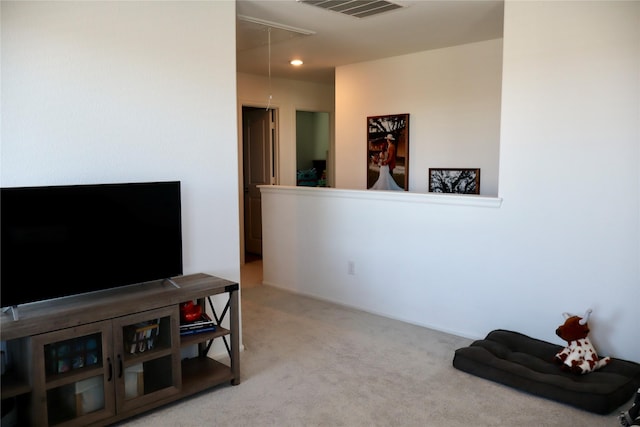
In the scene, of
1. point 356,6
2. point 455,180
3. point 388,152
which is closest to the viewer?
point 356,6

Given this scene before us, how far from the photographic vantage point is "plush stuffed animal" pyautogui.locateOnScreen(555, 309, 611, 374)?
284 centimetres

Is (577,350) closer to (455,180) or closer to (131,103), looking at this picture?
A: (455,180)

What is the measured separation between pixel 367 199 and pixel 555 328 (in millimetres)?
1720

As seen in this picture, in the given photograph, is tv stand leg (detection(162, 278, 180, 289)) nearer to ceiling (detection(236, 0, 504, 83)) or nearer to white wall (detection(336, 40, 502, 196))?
ceiling (detection(236, 0, 504, 83))

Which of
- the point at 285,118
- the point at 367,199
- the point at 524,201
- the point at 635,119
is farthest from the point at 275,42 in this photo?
the point at 635,119

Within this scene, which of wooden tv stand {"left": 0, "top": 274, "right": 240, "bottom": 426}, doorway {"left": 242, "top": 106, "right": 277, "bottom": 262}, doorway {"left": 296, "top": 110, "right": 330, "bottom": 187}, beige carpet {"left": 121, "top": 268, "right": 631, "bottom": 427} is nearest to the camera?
wooden tv stand {"left": 0, "top": 274, "right": 240, "bottom": 426}

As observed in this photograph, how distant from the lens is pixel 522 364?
299 centimetres

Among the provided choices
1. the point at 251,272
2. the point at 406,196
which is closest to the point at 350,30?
the point at 406,196

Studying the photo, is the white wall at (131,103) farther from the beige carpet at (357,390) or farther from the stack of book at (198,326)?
the beige carpet at (357,390)

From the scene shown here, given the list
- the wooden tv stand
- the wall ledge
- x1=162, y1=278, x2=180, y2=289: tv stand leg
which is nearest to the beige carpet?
the wooden tv stand

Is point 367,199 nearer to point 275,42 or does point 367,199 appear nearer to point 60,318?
point 275,42

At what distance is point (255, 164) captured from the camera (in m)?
6.82

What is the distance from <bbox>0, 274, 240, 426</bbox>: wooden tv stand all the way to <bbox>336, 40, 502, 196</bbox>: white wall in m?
2.85

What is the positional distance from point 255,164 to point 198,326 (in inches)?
165
